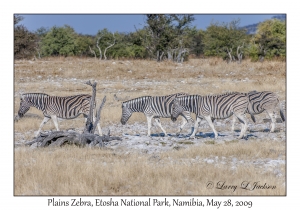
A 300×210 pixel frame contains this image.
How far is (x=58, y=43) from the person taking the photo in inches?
2603

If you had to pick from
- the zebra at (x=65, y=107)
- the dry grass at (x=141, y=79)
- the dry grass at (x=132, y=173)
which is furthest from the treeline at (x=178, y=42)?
the dry grass at (x=132, y=173)

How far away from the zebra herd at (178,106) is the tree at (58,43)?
174 feet

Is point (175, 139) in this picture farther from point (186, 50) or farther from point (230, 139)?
point (186, 50)

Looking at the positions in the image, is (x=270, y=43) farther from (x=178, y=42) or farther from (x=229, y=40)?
(x=178, y=42)

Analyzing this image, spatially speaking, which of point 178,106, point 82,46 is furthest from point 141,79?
point 82,46

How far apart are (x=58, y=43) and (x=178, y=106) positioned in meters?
55.6

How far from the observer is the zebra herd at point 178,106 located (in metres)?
12.8

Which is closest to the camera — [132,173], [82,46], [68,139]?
[132,173]

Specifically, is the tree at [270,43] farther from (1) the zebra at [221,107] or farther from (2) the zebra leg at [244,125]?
(2) the zebra leg at [244,125]

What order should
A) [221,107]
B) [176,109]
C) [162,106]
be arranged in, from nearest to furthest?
[221,107], [176,109], [162,106]

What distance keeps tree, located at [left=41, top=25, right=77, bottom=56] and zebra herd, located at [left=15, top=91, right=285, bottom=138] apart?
53.0 meters

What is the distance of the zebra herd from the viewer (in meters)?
12.8

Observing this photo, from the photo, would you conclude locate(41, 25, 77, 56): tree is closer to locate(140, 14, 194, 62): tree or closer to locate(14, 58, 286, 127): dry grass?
locate(140, 14, 194, 62): tree

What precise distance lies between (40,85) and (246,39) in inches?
1393
